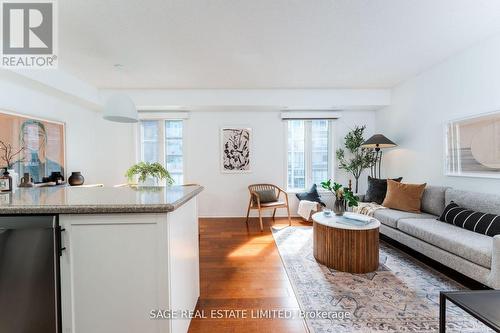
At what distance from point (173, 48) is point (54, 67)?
1.74m

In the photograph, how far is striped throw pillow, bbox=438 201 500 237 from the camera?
2.06 meters

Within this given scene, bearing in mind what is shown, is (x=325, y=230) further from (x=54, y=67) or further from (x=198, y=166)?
(x=54, y=67)

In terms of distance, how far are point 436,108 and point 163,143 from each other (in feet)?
15.6

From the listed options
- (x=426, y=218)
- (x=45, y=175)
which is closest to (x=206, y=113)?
(x=45, y=175)

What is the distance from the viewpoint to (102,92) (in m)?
4.04

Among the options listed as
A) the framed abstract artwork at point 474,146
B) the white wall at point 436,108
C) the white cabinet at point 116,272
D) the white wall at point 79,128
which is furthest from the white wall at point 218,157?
the white cabinet at point 116,272

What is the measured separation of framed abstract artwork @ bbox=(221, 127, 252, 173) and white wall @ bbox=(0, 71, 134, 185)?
1.91 metres

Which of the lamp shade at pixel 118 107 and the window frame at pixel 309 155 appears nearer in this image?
the lamp shade at pixel 118 107

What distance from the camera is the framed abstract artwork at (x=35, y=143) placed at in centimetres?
268

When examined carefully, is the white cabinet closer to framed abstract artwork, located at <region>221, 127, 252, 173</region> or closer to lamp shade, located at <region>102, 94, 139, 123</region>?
lamp shade, located at <region>102, 94, 139, 123</region>

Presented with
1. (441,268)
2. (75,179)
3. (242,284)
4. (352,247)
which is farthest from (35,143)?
(441,268)

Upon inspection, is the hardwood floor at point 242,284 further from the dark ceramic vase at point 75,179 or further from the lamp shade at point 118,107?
the dark ceramic vase at point 75,179

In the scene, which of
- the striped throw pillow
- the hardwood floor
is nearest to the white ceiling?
the striped throw pillow

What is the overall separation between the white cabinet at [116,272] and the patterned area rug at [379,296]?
3.84 feet
